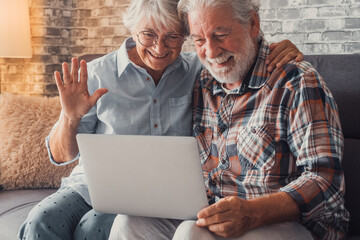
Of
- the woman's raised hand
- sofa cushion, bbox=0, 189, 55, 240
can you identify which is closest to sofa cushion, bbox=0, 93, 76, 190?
sofa cushion, bbox=0, 189, 55, 240

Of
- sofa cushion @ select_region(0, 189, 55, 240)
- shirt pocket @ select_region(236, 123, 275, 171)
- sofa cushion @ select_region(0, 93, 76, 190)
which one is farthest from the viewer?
sofa cushion @ select_region(0, 93, 76, 190)

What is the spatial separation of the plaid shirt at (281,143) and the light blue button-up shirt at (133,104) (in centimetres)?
13

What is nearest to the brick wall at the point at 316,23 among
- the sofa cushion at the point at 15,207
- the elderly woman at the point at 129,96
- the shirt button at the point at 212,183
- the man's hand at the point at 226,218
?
the elderly woman at the point at 129,96

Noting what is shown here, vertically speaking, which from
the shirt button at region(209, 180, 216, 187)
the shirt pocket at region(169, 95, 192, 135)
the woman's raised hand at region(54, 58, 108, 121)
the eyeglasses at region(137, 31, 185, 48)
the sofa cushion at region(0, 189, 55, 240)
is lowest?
the sofa cushion at region(0, 189, 55, 240)

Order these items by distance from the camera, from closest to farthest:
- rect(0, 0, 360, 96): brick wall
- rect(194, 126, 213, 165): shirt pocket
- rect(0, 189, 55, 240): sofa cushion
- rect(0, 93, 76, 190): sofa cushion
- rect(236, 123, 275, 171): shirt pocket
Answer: rect(236, 123, 275, 171): shirt pocket → rect(194, 126, 213, 165): shirt pocket → rect(0, 189, 55, 240): sofa cushion → rect(0, 93, 76, 190): sofa cushion → rect(0, 0, 360, 96): brick wall

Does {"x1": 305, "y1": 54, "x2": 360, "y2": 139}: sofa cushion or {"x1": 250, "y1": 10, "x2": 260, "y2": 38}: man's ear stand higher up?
{"x1": 250, "y1": 10, "x2": 260, "y2": 38}: man's ear

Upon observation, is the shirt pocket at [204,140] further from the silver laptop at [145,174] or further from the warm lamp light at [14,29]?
the warm lamp light at [14,29]

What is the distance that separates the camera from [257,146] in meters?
1.43

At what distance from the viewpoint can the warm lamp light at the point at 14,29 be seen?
2.77 meters

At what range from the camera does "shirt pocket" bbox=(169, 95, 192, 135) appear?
1.71 m

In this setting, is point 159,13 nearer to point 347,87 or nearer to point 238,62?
point 238,62

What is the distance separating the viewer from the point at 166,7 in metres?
1.61

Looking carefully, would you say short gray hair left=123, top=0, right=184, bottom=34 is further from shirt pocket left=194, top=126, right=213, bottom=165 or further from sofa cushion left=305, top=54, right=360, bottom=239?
sofa cushion left=305, top=54, right=360, bottom=239

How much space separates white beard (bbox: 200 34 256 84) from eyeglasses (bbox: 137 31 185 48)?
180mm
